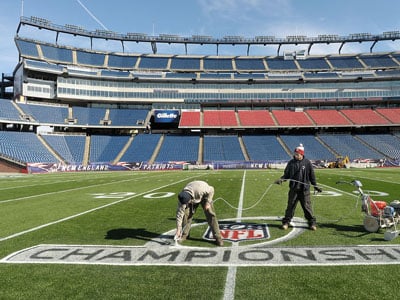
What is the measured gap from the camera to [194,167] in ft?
160

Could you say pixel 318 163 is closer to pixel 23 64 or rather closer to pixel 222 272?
pixel 222 272

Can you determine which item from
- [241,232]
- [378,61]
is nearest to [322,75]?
[378,61]

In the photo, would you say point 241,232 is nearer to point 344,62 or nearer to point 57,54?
point 57,54

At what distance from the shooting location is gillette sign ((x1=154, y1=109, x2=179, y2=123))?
213ft

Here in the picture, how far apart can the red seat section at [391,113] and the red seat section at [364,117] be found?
1.15 m

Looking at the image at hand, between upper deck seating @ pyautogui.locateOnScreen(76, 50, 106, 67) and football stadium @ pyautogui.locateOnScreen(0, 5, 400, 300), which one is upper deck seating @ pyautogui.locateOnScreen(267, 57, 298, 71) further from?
upper deck seating @ pyautogui.locateOnScreen(76, 50, 106, 67)

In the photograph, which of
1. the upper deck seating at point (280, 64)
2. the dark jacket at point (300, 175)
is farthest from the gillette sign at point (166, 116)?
the dark jacket at point (300, 175)

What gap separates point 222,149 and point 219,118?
11.1 m

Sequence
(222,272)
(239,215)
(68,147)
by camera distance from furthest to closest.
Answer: (68,147) < (239,215) < (222,272)

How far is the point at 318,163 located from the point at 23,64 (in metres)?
54.5

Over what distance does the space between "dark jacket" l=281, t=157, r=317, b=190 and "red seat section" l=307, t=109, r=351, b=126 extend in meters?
57.1

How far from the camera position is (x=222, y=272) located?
5.08 metres

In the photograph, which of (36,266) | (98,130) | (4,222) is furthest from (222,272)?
(98,130)

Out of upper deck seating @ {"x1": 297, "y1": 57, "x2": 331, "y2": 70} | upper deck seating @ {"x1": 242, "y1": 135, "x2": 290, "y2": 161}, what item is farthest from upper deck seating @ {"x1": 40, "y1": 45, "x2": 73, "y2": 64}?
upper deck seating @ {"x1": 297, "y1": 57, "x2": 331, "y2": 70}
